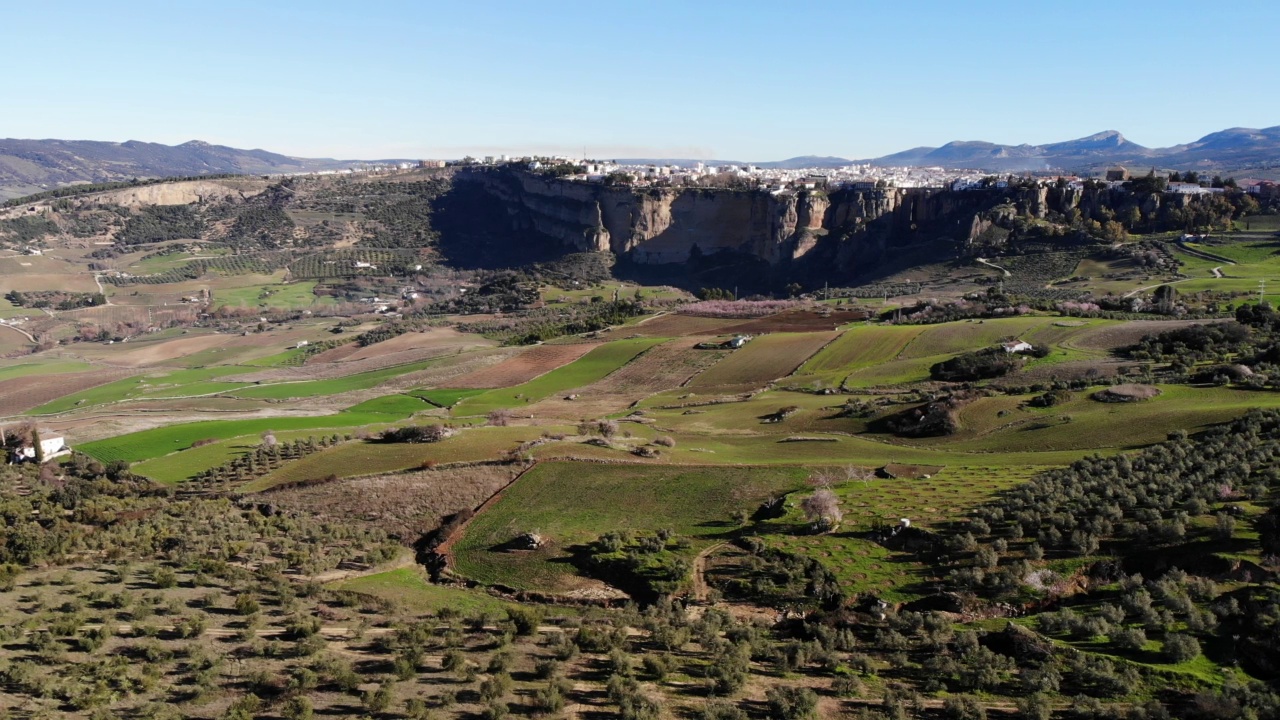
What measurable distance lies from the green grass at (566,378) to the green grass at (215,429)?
14.1 feet

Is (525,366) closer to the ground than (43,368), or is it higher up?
higher up

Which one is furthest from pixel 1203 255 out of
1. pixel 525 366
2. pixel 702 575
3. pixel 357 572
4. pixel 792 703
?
pixel 357 572

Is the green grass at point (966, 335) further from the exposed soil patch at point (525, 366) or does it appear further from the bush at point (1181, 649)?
the bush at point (1181, 649)

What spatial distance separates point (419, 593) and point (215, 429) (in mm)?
30837

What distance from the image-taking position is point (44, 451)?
148ft

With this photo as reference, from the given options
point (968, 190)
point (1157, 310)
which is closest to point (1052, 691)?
point (1157, 310)

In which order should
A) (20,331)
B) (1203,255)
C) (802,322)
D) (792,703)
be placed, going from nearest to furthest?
(792,703)
(802,322)
(1203,255)
(20,331)

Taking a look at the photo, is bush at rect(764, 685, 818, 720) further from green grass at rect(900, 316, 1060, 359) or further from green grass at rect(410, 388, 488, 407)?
green grass at rect(900, 316, 1060, 359)

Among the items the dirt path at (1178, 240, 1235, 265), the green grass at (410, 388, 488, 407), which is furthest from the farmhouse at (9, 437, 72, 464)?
the dirt path at (1178, 240, 1235, 265)

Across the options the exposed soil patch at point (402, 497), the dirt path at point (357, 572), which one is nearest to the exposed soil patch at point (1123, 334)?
the exposed soil patch at point (402, 497)

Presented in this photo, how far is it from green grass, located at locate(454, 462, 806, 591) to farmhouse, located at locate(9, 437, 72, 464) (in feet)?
89.6

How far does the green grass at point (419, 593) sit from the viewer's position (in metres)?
24.7

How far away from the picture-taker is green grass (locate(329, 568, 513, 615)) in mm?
24672

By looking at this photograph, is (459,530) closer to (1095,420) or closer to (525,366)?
(1095,420)
